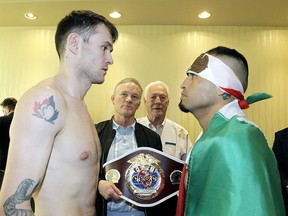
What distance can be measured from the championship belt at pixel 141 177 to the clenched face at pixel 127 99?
0.57 metres

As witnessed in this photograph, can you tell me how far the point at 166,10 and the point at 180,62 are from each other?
69cm

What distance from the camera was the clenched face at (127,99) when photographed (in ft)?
7.00

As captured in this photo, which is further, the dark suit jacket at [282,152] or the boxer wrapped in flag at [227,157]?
the dark suit jacket at [282,152]

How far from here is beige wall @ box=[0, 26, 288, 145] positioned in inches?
159

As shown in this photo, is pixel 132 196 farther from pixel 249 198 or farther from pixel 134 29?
pixel 134 29

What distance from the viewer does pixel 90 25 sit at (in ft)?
4.19

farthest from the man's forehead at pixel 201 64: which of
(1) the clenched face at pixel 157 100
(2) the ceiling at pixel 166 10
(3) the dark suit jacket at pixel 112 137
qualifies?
(2) the ceiling at pixel 166 10

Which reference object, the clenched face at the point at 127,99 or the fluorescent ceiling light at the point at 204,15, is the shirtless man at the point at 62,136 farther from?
the fluorescent ceiling light at the point at 204,15

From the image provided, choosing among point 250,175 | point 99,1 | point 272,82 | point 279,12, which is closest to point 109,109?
point 99,1

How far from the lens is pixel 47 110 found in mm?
1008

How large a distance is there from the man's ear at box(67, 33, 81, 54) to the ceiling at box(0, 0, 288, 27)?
256 centimetres

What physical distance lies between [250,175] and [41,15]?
3719 millimetres

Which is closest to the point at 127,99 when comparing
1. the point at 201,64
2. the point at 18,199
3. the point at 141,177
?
the point at 141,177

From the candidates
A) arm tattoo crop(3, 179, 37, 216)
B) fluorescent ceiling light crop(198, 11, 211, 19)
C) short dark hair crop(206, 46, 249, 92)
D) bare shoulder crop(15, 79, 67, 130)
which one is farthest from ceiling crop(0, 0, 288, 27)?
arm tattoo crop(3, 179, 37, 216)
